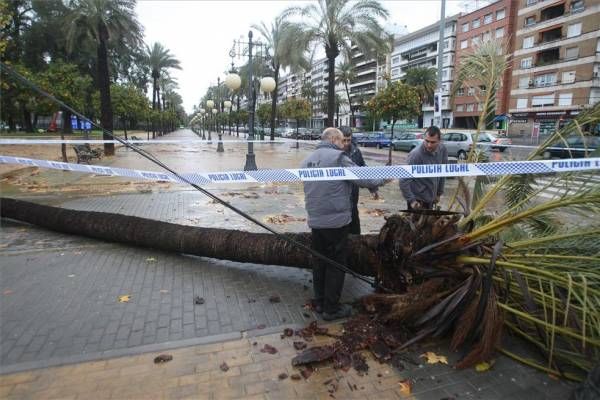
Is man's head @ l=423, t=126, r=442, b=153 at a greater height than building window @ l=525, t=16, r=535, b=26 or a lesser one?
lesser

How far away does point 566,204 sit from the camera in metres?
3.28

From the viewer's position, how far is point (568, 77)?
4475 cm

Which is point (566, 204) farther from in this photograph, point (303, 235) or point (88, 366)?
point (88, 366)

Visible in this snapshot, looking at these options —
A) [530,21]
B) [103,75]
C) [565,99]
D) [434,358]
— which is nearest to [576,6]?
[530,21]

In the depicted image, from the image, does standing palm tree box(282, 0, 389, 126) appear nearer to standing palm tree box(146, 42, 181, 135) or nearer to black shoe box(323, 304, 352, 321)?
black shoe box(323, 304, 352, 321)

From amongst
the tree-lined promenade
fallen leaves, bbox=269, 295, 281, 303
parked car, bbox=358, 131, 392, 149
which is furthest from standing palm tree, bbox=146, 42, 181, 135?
fallen leaves, bbox=269, 295, 281, 303

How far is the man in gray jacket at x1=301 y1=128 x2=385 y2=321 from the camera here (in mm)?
3615

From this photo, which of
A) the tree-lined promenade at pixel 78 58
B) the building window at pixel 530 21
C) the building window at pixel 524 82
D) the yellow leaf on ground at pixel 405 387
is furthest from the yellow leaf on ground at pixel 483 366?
the building window at pixel 530 21

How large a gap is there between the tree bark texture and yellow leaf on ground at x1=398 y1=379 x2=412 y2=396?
122cm

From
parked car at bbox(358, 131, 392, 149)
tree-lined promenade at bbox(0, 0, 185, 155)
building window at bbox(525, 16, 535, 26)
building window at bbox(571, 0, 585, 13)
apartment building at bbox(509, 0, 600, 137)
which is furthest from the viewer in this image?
building window at bbox(525, 16, 535, 26)

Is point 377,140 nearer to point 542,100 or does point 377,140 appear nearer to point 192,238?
point 542,100

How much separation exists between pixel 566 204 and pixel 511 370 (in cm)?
138

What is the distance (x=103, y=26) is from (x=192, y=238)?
21129 mm

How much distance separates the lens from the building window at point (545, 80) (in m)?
46.6
